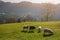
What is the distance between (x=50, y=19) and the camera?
2.30 metres

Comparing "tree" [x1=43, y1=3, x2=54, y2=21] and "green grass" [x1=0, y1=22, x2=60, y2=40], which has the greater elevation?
"tree" [x1=43, y1=3, x2=54, y2=21]

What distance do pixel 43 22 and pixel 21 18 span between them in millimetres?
276

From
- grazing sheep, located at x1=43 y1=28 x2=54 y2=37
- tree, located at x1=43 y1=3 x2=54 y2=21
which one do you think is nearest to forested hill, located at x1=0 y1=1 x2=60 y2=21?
tree, located at x1=43 y1=3 x2=54 y2=21

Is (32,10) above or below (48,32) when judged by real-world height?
above

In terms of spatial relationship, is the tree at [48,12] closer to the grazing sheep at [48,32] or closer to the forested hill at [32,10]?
the forested hill at [32,10]

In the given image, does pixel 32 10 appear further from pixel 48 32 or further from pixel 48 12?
pixel 48 32

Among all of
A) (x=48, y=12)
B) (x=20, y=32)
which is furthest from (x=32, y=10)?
(x=20, y=32)

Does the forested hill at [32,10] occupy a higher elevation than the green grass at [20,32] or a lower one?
higher

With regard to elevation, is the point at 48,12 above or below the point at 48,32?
above

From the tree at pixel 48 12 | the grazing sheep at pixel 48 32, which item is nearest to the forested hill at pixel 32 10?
the tree at pixel 48 12

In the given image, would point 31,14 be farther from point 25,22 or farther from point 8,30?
point 8,30

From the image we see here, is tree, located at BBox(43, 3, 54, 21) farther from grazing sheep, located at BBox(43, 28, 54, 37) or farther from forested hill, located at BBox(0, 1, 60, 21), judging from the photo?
grazing sheep, located at BBox(43, 28, 54, 37)

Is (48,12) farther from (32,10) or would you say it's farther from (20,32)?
(20,32)

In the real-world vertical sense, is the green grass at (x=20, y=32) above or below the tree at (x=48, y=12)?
below
